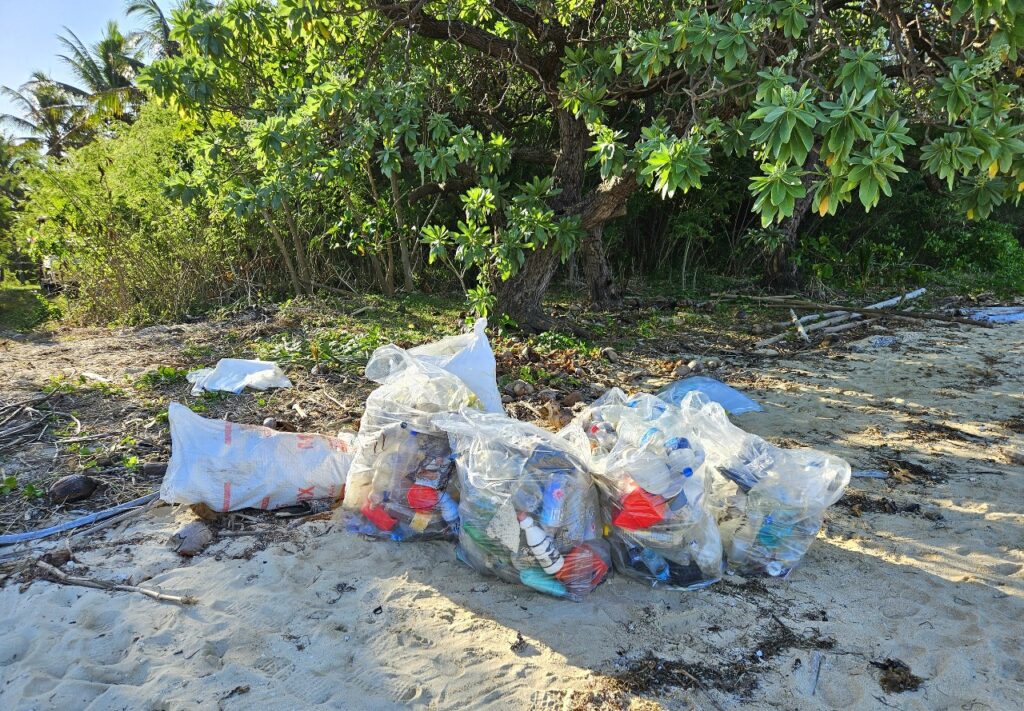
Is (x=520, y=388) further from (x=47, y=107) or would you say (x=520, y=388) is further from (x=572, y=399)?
(x=47, y=107)

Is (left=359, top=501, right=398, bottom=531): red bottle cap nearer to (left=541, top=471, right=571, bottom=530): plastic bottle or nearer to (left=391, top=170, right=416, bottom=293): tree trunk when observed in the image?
(left=541, top=471, right=571, bottom=530): plastic bottle

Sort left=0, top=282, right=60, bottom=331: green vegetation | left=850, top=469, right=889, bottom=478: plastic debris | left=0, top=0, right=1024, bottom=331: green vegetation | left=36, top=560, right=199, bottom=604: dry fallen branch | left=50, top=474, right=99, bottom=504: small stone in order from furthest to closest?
left=0, top=282, right=60, bottom=331: green vegetation
left=850, top=469, right=889, bottom=478: plastic debris
left=0, top=0, right=1024, bottom=331: green vegetation
left=50, top=474, right=99, bottom=504: small stone
left=36, top=560, right=199, bottom=604: dry fallen branch

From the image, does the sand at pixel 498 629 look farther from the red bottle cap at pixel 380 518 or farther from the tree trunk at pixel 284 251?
the tree trunk at pixel 284 251

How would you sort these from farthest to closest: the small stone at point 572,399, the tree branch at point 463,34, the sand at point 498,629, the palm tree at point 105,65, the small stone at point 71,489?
1. the palm tree at point 105,65
2. the tree branch at point 463,34
3. the small stone at point 572,399
4. the small stone at point 71,489
5. the sand at point 498,629

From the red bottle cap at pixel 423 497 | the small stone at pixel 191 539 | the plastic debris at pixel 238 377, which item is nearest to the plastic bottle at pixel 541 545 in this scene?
the red bottle cap at pixel 423 497

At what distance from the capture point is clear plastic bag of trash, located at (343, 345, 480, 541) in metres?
2.47

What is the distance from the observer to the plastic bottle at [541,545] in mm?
2123

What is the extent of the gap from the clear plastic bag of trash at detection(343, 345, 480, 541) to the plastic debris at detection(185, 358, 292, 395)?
1.65 meters

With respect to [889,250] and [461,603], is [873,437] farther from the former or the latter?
[889,250]

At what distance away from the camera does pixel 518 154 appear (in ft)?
20.8

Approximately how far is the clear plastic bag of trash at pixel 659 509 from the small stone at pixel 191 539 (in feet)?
4.63

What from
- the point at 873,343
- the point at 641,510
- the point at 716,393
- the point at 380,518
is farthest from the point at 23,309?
the point at 873,343

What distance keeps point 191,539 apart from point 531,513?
127cm

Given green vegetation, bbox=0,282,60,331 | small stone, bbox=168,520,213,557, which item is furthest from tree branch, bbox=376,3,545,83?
green vegetation, bbox=0,282,60,331
